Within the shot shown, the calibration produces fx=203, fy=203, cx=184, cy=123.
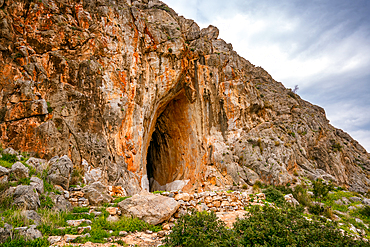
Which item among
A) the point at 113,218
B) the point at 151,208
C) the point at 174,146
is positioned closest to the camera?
the point at 113,218

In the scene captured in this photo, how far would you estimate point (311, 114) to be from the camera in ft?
109

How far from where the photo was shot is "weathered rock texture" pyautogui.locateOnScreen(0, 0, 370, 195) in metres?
16.0

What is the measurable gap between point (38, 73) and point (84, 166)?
27.9ft

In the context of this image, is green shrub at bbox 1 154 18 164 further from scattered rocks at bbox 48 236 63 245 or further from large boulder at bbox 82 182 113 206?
scattered rocks at bbox 48 236 63 245

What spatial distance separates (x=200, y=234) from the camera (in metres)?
6.16

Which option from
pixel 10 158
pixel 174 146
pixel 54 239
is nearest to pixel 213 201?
pixel 54 239

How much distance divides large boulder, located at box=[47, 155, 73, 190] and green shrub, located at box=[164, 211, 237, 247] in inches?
255

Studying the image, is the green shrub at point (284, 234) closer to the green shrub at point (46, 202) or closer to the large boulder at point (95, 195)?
the large boulder at point (95, 195)

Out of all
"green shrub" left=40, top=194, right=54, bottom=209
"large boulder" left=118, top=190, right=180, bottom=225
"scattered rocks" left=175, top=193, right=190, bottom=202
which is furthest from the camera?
"scattered rocks" left=175, top=193, right=190, bottom=202

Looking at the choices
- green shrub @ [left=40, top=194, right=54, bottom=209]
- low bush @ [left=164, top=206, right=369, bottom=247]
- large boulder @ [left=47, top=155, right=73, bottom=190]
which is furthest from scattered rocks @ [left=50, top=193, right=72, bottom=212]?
low bush @ [left=164, top=206, right=369, bottom=247]

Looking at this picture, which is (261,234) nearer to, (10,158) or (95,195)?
(95,195)

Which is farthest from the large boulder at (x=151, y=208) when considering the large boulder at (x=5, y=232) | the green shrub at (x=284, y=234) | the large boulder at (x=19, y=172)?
the large boulder at (x=19, y=172)

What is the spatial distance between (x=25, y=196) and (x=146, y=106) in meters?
15.5

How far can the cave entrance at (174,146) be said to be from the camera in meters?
27.0
